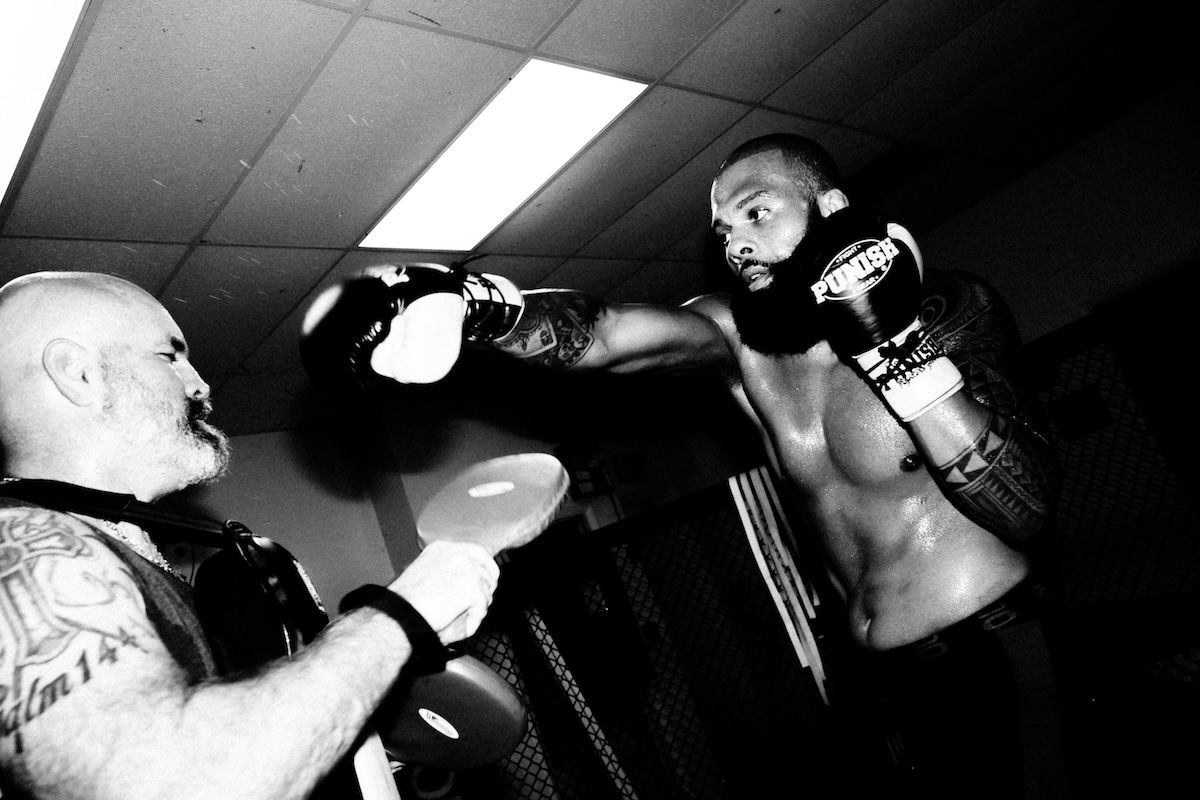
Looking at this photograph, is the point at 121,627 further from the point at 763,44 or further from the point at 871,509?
the point at 763,44

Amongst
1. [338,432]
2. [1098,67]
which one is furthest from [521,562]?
[1098,67]

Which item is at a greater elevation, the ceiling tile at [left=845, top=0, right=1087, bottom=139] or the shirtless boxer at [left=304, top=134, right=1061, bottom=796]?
the ceiling tile at [left=845, top=0, right=1087, bottom=139]

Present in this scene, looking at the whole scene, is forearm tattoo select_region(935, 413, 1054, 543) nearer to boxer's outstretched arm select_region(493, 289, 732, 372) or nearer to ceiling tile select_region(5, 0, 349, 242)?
boxer's outstretched arm select_region(493, 289, 732, 372)

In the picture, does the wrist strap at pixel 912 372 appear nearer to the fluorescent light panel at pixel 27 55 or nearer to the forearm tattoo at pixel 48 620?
the forearm tattoo at pixel 48 620

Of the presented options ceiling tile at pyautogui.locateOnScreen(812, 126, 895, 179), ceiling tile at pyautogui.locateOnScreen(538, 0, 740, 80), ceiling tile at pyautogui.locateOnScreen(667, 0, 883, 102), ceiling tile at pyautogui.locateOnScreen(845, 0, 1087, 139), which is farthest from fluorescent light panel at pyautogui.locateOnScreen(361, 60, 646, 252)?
ceiling tile at pyautogui.locateOnScreen(845, 0, 1087, 139)

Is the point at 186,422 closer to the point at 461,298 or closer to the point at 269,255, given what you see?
the point at 461,298

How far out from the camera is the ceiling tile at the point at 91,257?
263cm

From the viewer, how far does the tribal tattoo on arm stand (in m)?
1.42

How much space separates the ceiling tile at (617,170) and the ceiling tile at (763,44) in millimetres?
119

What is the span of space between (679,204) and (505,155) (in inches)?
52.4

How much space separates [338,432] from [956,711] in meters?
4.61

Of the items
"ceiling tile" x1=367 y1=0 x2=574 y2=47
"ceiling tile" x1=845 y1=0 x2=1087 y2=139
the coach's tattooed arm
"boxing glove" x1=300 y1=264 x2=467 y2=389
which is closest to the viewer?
the coach's tattooed arm

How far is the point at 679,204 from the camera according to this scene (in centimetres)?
411

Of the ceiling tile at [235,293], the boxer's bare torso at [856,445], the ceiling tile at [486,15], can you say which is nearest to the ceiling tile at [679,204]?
the ceiling tile at [486,15]
